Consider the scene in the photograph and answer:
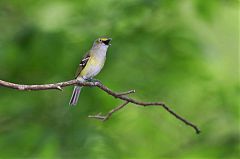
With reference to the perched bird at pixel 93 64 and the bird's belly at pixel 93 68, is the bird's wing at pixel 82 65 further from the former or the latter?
the bird's belly at pixel 93 68

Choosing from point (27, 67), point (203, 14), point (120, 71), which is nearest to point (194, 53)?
point (203, 14)

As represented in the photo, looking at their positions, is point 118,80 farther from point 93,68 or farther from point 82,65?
point 93,68

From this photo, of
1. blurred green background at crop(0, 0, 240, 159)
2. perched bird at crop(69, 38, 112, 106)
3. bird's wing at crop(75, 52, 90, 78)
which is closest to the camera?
perched bird at crop(69, 38, 112, 106)

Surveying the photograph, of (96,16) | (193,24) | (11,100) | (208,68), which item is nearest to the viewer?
(11,100)

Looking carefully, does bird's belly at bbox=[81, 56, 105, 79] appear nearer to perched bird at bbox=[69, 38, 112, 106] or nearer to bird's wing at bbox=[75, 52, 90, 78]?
perched bird at bbox=[69, 38, 112, 106]

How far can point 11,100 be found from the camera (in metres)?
5.70

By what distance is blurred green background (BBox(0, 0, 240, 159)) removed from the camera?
548cm

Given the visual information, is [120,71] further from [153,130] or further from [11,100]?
[11,100]

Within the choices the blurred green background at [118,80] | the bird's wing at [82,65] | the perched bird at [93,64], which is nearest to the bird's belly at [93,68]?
the perched bird at [93,64]

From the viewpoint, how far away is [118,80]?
6.03 metres

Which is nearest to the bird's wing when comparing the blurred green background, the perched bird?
the perched bird

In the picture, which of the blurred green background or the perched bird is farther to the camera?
the blurred green background

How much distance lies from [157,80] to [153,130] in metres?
0.60

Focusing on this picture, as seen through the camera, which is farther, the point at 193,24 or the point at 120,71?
the point at 193,24
